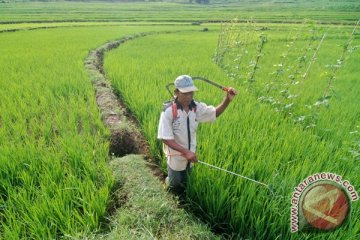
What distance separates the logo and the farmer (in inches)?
31.2

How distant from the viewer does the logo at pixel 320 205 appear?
186 centimetres

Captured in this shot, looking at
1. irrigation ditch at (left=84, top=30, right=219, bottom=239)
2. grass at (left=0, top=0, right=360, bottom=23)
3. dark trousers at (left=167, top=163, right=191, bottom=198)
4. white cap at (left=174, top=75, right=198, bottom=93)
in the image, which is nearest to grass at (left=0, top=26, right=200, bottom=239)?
irrigation ditch at (left=84, top=30, right=219, bottom=239)

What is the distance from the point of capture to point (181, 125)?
242cm

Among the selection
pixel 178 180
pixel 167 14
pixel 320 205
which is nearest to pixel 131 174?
pixel 178 180

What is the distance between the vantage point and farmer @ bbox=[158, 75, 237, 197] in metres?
2.28

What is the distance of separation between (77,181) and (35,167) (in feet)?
1.64

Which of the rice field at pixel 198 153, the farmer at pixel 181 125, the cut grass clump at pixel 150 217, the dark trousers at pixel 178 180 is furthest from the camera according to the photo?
the dark trousers at pixel 178 180

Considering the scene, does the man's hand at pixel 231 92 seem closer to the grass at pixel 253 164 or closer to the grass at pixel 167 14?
the grass at pixel 253 164

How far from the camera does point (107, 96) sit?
5.18m

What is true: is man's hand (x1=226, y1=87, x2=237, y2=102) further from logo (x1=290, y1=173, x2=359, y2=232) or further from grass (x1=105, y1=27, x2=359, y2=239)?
logo (x1=290, y1=173, x2=359, y2=232)

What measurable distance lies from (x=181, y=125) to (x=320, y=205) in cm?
114

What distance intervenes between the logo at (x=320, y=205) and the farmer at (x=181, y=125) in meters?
0.79

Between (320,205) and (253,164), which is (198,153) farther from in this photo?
(320,205)

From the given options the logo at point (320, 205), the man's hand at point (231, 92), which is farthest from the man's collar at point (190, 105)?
the logo at point (320, 205)
